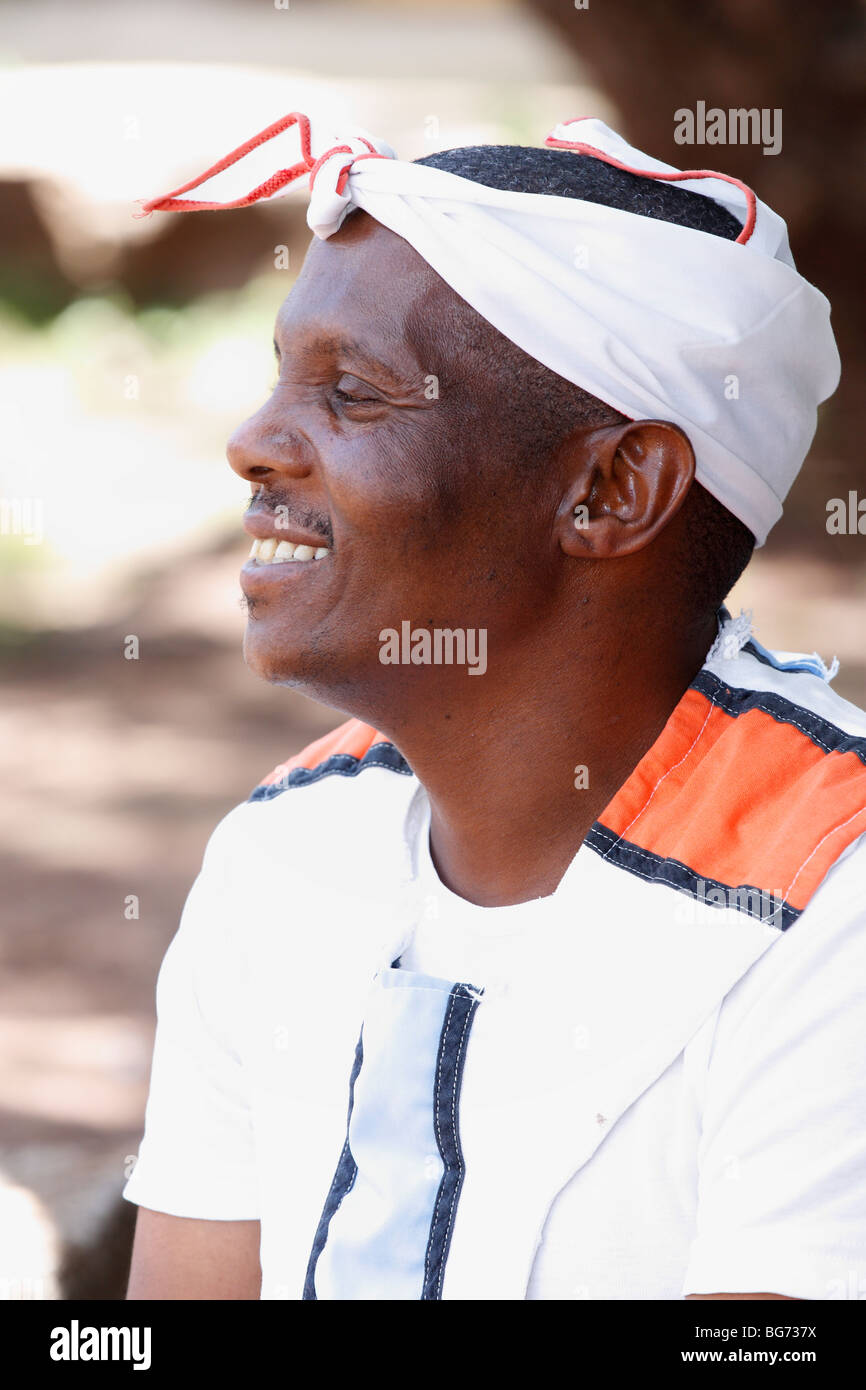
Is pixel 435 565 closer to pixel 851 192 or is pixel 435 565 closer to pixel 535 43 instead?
pixel 851 192

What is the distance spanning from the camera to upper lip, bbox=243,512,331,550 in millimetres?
1911

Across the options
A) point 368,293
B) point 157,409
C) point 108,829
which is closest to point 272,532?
point 368,293

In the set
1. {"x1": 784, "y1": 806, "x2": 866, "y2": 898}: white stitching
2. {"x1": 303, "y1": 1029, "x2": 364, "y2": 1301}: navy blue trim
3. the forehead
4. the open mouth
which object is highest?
the forehead

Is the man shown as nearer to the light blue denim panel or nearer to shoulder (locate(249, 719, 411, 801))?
the light blue denim panel

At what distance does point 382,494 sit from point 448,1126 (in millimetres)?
733

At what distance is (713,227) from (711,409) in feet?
0.78

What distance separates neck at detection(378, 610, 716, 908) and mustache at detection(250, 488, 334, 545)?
238 millimetres

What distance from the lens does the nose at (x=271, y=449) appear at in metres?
A: 1.92

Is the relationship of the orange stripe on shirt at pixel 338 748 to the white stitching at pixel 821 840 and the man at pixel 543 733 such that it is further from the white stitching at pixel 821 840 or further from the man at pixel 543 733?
the white stitching at pixel 821 840

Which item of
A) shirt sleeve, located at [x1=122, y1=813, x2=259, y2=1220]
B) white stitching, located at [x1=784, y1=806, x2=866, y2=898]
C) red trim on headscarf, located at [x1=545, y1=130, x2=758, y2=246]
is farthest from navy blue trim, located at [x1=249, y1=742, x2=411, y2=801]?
red trim on headscarf, located at [x1=545, y1=130, x2=758, y2=246]

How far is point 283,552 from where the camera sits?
77.0 inches

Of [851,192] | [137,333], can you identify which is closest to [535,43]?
[137,333]

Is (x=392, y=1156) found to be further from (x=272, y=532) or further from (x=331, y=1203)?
(x=272, y=532)

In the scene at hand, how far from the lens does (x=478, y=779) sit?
1.97 meters
